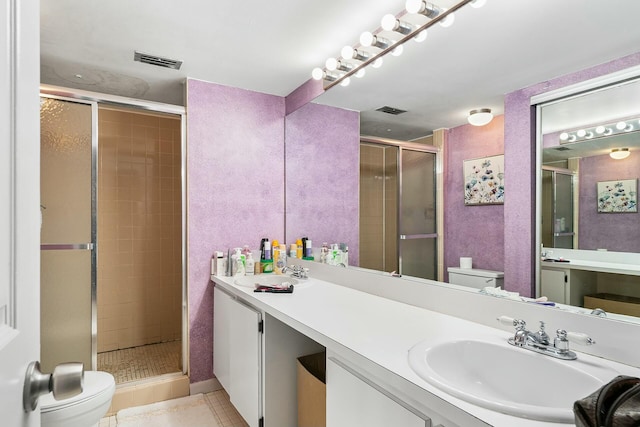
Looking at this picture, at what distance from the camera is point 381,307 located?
1625 mm

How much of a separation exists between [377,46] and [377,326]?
4.24 feet

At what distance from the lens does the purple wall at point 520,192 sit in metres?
1.24

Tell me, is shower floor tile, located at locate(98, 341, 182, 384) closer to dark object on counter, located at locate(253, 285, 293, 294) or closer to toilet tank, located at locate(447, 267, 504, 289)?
dark object on counter, located at locate(253, 285, 293, 294)

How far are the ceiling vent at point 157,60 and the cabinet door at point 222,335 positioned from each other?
1.47 meters

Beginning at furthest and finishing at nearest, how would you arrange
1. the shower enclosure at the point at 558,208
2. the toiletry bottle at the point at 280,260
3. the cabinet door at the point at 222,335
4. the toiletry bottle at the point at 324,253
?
1. the toiletry bottle at the point at 280,260
2. the toiletry bottle at the point at 324,253
3. the cabinet door at the point at 222,335
4. the shower enclosure at the point at 558,208

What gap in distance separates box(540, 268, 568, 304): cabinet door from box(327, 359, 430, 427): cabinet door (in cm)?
64

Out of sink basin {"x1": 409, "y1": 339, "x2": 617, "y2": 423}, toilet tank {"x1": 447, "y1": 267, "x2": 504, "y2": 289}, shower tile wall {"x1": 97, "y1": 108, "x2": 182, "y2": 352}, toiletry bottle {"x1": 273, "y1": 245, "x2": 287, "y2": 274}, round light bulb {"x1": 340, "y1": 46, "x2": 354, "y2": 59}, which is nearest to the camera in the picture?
sink basin {"x1": 409, "y1": 339, "x2": 617, "y2": 423}

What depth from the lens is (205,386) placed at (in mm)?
2498

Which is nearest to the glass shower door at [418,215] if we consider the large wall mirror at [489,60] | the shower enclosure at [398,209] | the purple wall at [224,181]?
the shower enclosure at [398,209]

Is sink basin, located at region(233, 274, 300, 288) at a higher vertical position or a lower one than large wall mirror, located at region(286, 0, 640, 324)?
lower

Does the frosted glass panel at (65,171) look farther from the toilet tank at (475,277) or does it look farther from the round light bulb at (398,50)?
the toilet tank at (475,277)

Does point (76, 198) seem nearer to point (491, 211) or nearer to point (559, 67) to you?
point (491, 211)

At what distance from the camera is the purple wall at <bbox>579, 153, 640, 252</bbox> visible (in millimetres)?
983

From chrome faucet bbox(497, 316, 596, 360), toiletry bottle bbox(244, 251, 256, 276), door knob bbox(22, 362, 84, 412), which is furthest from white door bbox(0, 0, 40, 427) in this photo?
toiletry bottle bbox(244, 251, 256, 276)
